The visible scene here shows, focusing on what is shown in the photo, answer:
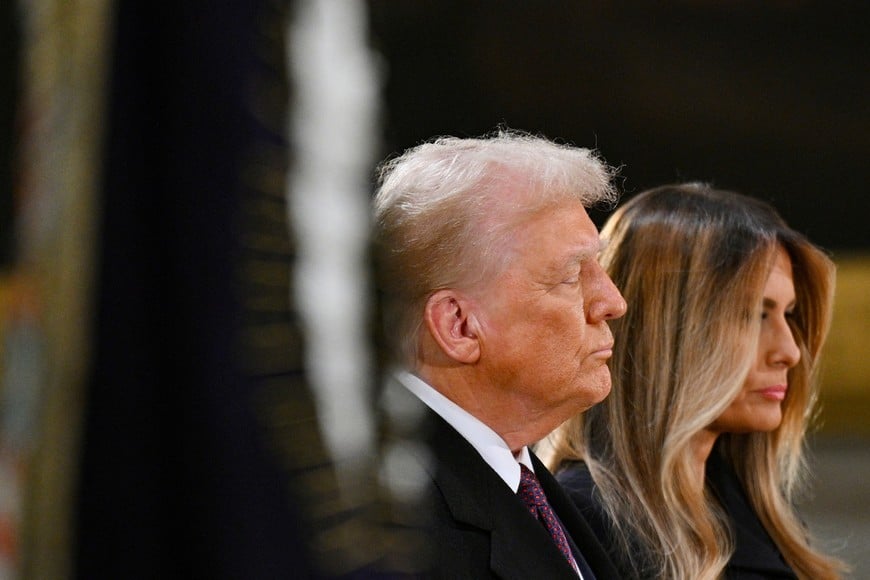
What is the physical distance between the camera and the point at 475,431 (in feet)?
5.58

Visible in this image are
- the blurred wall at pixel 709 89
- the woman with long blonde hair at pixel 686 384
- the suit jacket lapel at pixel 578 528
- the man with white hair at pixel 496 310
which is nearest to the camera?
the man with white hair at pixel 496 310

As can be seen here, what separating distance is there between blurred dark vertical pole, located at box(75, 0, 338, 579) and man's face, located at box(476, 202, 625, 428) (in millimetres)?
1200

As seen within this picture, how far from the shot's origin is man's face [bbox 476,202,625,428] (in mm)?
1697

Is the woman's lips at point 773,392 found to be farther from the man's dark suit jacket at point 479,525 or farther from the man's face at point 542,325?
the man's dark suit jacket at point 479,525

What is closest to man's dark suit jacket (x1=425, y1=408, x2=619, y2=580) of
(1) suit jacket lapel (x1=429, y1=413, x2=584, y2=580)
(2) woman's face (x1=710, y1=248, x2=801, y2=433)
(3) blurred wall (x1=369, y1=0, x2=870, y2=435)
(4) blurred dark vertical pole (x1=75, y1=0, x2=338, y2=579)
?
(1) suit jacket lapel (x1=429, y1=413, x2=584, y2=580)

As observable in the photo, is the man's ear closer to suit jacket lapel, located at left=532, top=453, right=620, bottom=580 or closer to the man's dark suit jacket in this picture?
the man's dark suit jacket

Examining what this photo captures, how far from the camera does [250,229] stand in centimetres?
49

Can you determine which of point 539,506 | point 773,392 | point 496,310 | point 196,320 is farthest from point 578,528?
point 196,320

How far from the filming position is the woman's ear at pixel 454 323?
168 centimetres

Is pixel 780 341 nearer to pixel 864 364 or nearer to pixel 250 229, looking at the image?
pixel 250 229

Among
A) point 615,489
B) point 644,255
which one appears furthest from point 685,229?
point 615,489

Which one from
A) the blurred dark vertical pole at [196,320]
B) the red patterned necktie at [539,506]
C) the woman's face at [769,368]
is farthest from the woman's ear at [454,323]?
the blurred dark vertical pole at [196,320]

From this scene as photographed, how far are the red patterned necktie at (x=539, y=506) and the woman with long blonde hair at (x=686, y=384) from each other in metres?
0.28

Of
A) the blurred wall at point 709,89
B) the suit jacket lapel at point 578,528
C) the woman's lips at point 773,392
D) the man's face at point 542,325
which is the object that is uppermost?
the blurred wall at point 709,89
